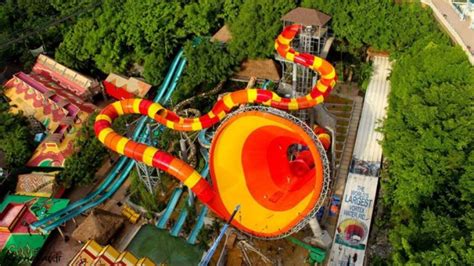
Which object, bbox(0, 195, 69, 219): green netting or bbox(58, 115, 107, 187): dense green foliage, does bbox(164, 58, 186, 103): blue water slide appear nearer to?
bbox(58, 115, 107, 187): dense green foliage

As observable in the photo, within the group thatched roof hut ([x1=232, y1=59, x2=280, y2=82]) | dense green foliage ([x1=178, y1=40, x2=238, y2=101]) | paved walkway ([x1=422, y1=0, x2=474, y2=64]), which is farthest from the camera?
dense green foliage ([x1=178, y1=40, x2=238, y2=101])

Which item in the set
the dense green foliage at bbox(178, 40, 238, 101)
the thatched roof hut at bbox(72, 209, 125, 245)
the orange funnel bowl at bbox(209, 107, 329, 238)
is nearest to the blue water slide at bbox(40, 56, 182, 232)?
the thatched roof hut at bbox(72, 209, 125, 245)

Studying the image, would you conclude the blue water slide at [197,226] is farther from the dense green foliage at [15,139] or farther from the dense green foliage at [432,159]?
the dense green foliage at [15,139]

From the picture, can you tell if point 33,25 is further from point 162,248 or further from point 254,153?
point 254,153

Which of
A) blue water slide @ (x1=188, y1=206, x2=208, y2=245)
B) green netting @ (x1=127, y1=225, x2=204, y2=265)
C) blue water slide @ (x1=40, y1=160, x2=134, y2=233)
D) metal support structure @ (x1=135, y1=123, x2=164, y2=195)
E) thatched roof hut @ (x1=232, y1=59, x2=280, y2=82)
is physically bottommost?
green netting @ (x1=127, y1=225, x2=204, y2=265)

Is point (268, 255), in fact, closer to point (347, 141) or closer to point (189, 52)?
point (347, 141)

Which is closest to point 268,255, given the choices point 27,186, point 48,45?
point 27,186
